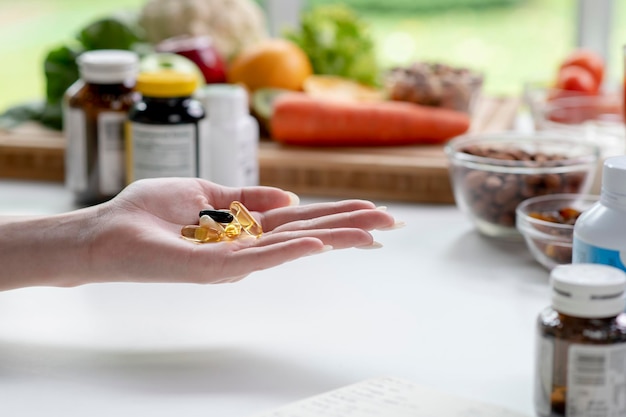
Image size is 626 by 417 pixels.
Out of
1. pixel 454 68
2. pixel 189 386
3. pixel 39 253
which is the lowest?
pixel 189 386

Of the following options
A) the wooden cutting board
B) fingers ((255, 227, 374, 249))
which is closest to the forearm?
fingers ((255, 227, 374, 249))

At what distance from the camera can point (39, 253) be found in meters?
1.14

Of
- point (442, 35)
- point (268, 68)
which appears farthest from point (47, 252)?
point (442, 35)

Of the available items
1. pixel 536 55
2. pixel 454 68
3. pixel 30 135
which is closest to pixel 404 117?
pixel 454 68

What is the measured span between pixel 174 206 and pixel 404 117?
71cm

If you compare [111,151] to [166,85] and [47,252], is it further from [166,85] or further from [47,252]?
[47,252]

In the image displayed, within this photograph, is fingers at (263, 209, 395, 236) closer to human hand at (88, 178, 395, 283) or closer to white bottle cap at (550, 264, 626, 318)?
human hand at (88, 178, 395, 283)

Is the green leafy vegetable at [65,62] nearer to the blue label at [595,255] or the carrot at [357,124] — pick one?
the carrot at [357,124]

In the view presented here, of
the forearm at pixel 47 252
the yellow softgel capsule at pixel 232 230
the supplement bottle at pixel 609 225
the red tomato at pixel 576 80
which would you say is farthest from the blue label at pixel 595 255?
the red tomato at pixel 576 80

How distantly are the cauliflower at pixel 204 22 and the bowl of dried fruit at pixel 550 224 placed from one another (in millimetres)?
859

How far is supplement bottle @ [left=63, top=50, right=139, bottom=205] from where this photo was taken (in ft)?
5.37

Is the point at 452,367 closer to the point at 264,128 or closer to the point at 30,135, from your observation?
the point at 264,128

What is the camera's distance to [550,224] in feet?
4.37

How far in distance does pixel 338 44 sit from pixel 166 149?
672 millimetres
